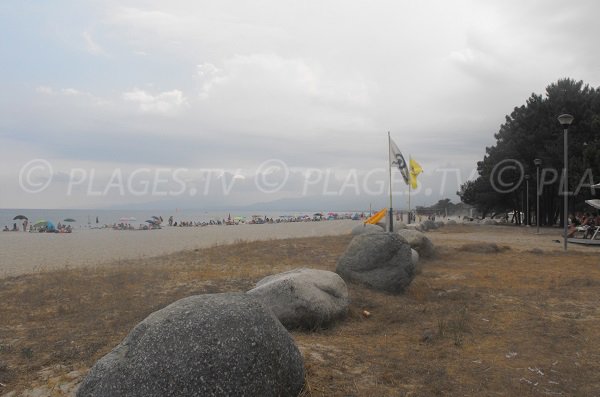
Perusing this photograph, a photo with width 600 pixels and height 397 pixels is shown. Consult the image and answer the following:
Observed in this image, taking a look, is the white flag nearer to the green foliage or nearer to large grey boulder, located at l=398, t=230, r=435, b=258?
large grey boulder, located at l=398, t=230, r=435, b=258

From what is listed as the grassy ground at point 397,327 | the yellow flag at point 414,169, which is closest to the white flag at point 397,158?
the yellow flag at point 414,169

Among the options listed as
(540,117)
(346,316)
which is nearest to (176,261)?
(346,316)

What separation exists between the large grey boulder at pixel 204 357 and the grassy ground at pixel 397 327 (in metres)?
0.57

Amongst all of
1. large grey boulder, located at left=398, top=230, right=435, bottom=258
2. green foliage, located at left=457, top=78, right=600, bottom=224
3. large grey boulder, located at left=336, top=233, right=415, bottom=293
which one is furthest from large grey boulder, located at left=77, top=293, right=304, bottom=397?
green foliage, located at left=457, top=78, right=600, bottom=224

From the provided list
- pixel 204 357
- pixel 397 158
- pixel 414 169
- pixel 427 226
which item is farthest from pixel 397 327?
pixel 427 226

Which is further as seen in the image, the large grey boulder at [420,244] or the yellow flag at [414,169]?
the yellow flag at [414,169]

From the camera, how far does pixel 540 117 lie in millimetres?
34562

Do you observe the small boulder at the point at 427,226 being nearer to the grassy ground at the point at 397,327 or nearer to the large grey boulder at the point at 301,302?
the grassy ground at the point at 397,327

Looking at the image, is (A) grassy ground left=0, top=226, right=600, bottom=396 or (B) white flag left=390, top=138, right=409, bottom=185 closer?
(A) grassy ground left=0, top=226, right=600, bottom=396

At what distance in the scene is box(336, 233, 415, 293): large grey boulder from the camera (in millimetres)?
9469

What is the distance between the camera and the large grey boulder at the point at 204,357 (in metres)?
3.24

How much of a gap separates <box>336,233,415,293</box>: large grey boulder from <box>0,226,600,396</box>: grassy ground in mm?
381

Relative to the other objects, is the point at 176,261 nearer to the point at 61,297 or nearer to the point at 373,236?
the point at 61,297

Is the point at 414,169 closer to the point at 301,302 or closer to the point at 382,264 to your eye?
the point at 382,264
